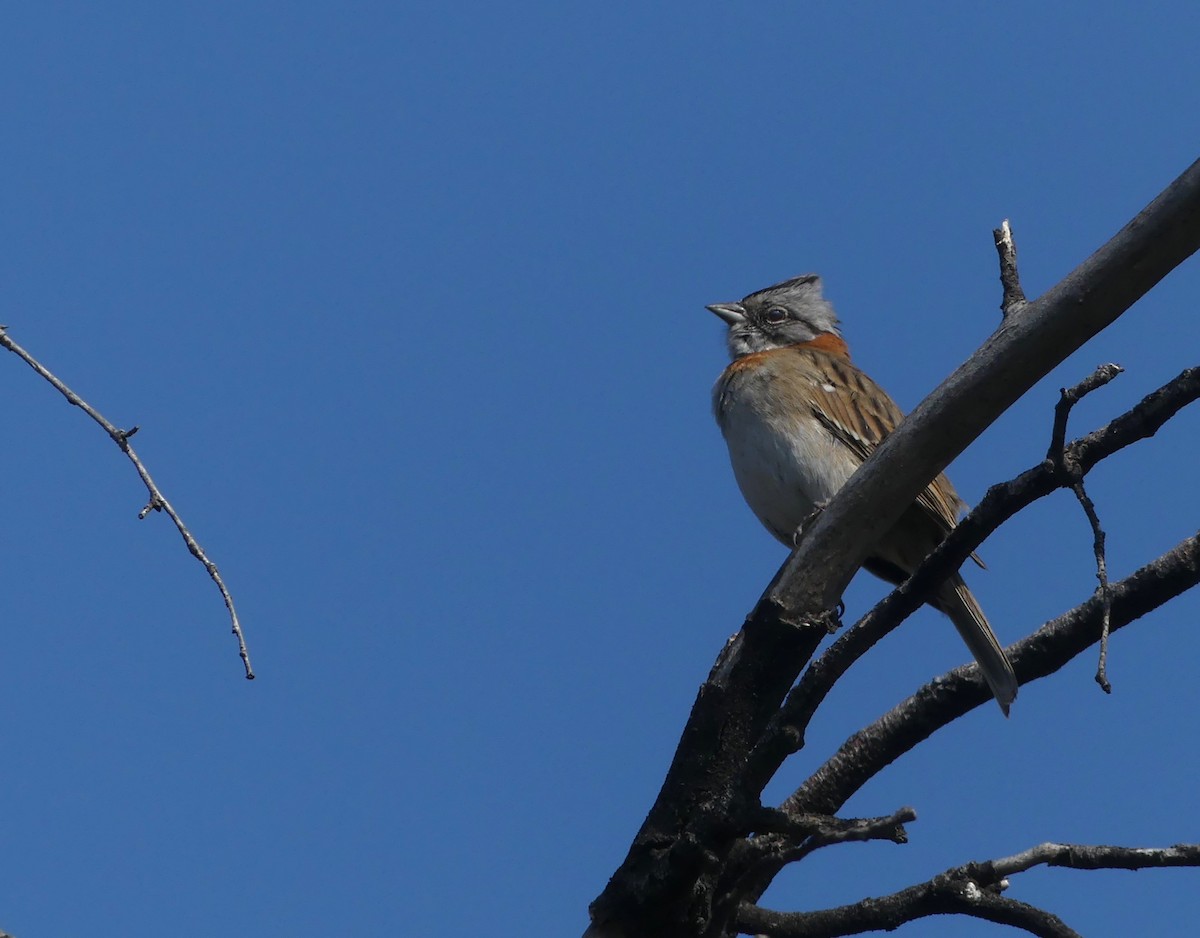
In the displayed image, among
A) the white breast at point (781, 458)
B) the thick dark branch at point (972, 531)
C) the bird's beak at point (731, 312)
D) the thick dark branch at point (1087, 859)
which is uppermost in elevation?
the bird's beak at point (731, 312)

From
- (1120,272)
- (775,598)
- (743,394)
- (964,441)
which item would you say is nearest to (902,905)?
(775,598)

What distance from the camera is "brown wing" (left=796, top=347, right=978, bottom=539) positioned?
7109 millimetres

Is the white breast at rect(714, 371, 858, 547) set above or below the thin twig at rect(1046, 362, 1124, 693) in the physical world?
above

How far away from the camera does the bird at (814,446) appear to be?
670cm

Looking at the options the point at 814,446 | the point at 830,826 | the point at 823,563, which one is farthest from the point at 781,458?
the point at 830,826

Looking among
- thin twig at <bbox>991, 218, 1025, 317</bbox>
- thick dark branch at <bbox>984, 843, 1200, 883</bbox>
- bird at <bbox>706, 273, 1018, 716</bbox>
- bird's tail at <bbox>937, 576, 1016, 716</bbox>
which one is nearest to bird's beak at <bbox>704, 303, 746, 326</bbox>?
bird at <bbox>706, 273, 1018, 716</bbox>

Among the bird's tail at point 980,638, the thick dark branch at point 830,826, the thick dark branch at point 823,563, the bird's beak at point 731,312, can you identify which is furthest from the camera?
→ the bird's beak at point 731,312

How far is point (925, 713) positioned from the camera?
544 cm

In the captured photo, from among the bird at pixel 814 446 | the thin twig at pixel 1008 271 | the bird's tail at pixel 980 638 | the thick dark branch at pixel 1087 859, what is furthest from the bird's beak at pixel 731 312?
the thick dark branch at pixel 1087 859

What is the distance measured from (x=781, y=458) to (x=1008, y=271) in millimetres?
2692

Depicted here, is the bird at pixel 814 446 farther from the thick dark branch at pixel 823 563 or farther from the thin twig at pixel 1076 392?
the thin twig at pixel 1076 392

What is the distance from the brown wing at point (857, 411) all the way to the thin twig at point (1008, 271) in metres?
2.18

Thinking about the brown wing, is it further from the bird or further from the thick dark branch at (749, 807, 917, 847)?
the thick dark branch at (749, 807, 917, 847)

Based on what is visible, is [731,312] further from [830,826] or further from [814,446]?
[830,826]
